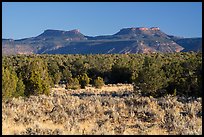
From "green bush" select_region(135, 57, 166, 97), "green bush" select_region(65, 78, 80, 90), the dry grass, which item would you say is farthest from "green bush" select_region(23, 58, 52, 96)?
"green bush" select_region(65, 78, 80, 90)

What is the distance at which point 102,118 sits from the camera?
1255 centimetres

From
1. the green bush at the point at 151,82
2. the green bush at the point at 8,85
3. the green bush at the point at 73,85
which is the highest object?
the green bush at the point at 8,85

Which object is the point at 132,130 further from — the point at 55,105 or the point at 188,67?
the point at 188,67

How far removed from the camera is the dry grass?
35.4 feet

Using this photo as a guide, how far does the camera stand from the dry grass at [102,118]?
1080 cm

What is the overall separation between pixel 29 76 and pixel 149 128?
10.7 meters

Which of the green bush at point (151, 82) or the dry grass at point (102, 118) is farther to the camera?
the green bush at point (151, 82)

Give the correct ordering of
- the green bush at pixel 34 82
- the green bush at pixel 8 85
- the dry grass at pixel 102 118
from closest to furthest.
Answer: the dry grass at pixel 102 118
the green bush at pixel 8 85
the green bush at pixel 34 82

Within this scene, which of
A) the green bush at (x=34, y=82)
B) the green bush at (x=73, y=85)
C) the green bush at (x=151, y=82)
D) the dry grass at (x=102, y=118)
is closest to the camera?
the dry grass at (x=102, y=118)

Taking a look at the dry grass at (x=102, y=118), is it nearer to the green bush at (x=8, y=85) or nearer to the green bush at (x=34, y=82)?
the green bush at (x=8, y=85)

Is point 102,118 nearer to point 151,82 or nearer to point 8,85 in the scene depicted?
point 8,85

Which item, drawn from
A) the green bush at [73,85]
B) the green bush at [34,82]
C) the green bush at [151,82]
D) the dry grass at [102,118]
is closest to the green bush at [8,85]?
the dry grass at [102,118]

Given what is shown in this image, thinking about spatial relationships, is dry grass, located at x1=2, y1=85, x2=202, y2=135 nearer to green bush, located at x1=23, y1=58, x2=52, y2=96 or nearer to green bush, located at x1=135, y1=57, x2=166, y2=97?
green bush, located at x1=23, y1=58, x2=52, y2=96

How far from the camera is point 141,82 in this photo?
21.9 meters
